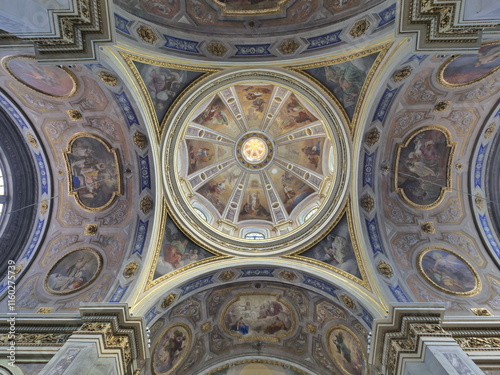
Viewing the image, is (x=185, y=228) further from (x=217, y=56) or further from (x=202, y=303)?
(x=217, y=56)

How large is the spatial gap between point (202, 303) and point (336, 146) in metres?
9.06

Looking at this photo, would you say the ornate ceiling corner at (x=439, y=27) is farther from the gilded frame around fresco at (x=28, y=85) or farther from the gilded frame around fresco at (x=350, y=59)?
the gilded frame around fresco at (x=28, y=85)

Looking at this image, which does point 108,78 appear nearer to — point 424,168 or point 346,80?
point 346,80

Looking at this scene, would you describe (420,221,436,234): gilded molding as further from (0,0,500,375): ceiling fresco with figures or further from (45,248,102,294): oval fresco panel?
(45,248,102,294): oval fresco panel

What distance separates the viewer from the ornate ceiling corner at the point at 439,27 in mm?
6319

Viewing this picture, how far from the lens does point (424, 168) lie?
43.2 ft

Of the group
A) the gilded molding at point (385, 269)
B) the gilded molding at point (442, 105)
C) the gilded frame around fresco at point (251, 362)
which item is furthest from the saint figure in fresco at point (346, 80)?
the gilded frame around fresco at point (251, 362)

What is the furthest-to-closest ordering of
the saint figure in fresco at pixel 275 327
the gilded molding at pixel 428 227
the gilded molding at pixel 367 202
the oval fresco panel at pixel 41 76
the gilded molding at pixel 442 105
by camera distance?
the saint figure in fresco at pixel 275 327 → the gilded molding at pixel 367 202 → the gilded molding at pixel 428 227 → the gilded molding at pixel 442 105 → the oval fresco panel at pixel 41 76

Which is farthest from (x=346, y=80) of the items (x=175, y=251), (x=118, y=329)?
(x=118, y=329)

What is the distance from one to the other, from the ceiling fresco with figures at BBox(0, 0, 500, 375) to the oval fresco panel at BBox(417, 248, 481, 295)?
1.8 inches

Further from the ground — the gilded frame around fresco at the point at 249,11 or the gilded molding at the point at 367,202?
the gilded frame around fresco at the point at 249,11

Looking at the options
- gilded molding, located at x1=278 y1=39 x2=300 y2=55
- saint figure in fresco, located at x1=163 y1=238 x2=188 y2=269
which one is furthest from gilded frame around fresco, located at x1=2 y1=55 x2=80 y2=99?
gilded molding, located at x1=278 y1=39 x2=300 y2=55

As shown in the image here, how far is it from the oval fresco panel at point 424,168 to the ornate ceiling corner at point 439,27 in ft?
19.8

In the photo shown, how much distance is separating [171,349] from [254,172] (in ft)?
41.0
